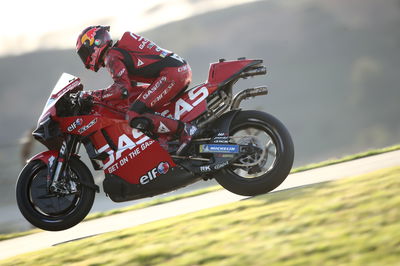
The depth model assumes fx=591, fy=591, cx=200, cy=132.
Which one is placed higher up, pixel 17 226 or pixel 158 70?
pixel 158 70

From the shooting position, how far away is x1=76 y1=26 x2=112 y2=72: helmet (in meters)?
5.77

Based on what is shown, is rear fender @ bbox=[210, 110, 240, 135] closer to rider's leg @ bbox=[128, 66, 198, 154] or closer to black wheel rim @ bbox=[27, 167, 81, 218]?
rider's leg @ bbox=[128, 66, 198, 154]

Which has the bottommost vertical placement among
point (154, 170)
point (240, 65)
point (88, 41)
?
point (154, 170)

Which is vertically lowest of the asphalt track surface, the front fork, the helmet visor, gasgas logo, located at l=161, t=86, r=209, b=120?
the asphalt track surface

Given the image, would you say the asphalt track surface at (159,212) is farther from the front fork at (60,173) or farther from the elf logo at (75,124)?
the elf logo at (75,124)

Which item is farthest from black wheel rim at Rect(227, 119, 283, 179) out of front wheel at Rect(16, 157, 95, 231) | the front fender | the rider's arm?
the front fender

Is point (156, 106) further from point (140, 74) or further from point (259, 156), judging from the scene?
point (259, 156)

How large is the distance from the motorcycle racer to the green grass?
3.02ft

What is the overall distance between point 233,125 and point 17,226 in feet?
17.8

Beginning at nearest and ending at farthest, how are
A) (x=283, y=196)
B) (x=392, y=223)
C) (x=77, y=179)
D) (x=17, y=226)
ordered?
(x=392, y=223) → (x=283, y=196) → (x=77, y=179) → (x=17, y=226)

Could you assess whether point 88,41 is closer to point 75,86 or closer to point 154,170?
point 75,86

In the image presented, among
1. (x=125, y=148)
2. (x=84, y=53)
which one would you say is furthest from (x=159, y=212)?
(x=84, y=53)

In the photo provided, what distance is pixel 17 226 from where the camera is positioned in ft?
31.7

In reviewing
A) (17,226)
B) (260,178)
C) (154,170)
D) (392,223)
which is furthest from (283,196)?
(17,226)
